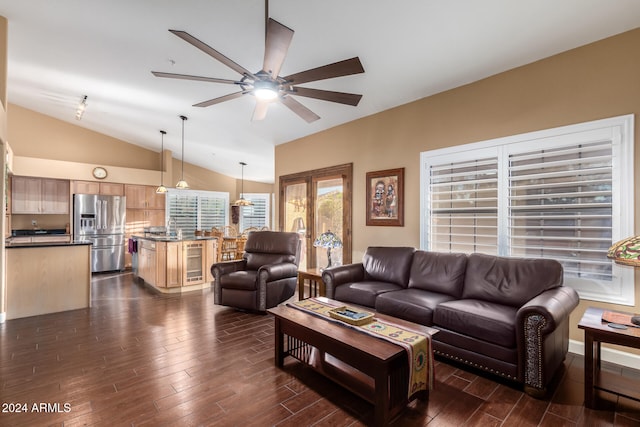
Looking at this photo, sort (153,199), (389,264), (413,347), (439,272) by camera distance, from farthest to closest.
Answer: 1. (153,199)
2. (389,264)
3. (439,272)
4. (413,347)

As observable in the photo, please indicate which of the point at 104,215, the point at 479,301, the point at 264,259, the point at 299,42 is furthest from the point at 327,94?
the point at 104,215

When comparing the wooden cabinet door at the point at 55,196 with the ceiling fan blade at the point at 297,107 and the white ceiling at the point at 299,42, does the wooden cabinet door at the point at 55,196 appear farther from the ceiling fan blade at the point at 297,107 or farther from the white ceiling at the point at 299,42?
the ceiling fan blade at the point at 297,107

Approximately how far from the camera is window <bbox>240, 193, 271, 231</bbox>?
1013 centimetres

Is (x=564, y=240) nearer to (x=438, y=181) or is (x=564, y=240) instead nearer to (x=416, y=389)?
(x=438, y=181)

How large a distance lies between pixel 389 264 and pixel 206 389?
2395 millimetres

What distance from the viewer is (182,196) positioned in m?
8.84

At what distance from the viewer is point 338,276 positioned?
375 cm

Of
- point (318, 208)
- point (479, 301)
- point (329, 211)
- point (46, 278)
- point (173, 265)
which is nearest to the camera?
point (479, 301)

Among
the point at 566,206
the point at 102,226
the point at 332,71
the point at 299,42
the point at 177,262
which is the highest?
the point at 299,42

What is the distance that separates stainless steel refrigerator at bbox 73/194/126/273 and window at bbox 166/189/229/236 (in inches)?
53.0

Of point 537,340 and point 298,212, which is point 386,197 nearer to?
point 298,212

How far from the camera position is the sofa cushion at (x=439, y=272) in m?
3.24

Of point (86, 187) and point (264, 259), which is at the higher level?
point (86, 187)

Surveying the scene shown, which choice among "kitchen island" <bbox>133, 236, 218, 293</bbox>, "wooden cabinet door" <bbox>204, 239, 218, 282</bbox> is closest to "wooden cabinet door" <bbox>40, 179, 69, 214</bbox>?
"kitchen island" <bbox>133, 236, 218, 293</bbox>
